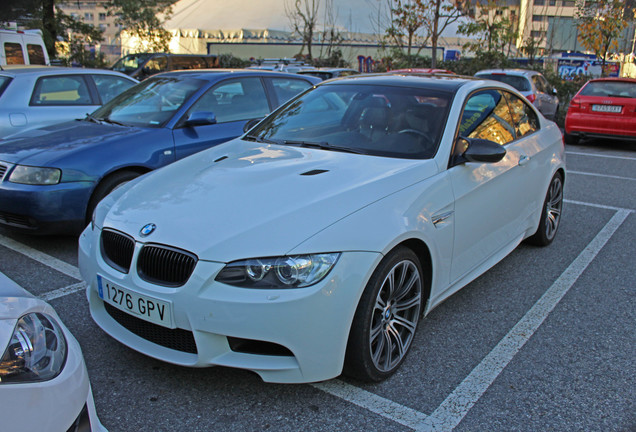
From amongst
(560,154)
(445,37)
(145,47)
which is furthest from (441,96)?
(445,37)

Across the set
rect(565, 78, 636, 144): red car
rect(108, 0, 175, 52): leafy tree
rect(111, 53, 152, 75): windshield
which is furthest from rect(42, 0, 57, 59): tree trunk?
rect(565, 78, 636, 144): red car

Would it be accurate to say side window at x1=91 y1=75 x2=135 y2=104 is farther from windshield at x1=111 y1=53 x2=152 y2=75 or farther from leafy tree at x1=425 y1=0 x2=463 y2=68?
windshield at x1=111 y1=53 x2=152 y2=75

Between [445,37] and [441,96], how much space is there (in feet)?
104

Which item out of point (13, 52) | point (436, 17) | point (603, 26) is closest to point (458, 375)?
point (13, 52)

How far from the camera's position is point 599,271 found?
4684mm

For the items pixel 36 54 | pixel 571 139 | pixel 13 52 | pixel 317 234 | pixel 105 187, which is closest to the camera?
pixel 317 234

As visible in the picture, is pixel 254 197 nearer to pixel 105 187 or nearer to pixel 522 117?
pixel 105 187

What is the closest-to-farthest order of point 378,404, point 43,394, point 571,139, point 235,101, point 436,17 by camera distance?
point 43,394 < point 378,404 < point 235,101 < point 571,139 < point 436,17

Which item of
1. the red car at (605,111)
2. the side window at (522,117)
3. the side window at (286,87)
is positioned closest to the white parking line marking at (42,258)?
the side window at (286,87)

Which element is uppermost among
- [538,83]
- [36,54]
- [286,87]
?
[36,54]

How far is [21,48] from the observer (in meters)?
12.9

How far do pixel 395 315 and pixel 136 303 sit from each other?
4.39ft

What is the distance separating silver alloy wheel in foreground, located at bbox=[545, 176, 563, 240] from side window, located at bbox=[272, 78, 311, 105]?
3076mm

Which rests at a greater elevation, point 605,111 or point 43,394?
point 43,394
